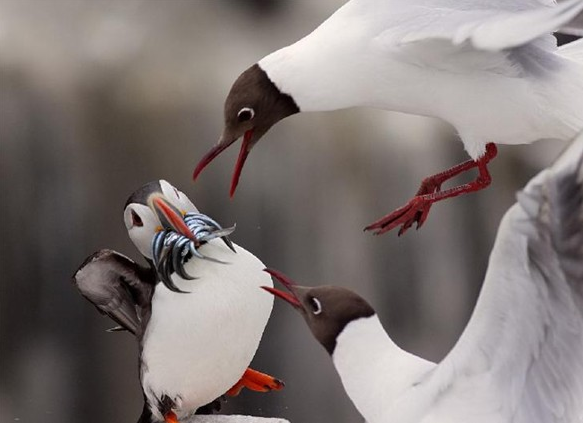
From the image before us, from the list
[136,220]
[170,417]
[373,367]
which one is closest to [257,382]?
[170,417]

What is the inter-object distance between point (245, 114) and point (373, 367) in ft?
0.69

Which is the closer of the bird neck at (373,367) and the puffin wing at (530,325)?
the puffin wing at (530,325)

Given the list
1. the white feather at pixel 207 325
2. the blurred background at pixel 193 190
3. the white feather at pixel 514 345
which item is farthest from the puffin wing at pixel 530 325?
the blurred background at pixel 193 190

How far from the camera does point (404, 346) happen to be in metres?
1.21

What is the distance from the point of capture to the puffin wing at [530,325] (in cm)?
54

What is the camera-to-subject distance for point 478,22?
2.05 ft

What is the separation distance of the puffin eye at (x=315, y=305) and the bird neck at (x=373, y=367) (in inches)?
0.9

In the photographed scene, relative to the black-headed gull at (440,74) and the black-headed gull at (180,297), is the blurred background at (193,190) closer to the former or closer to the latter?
the black-headed gull at (180,297)

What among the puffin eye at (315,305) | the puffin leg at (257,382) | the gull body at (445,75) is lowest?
the puffin leg at (257,382)

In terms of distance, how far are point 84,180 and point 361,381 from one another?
25.7 inches

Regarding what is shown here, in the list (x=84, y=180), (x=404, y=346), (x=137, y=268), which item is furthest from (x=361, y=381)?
(x=84, y=180)

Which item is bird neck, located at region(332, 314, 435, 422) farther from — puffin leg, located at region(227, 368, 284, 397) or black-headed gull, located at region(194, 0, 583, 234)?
puffin leg, located at region(227, 368, 284, 397)

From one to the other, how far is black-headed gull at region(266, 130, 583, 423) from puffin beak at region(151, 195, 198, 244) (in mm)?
162

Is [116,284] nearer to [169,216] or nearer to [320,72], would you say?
[169,216]
